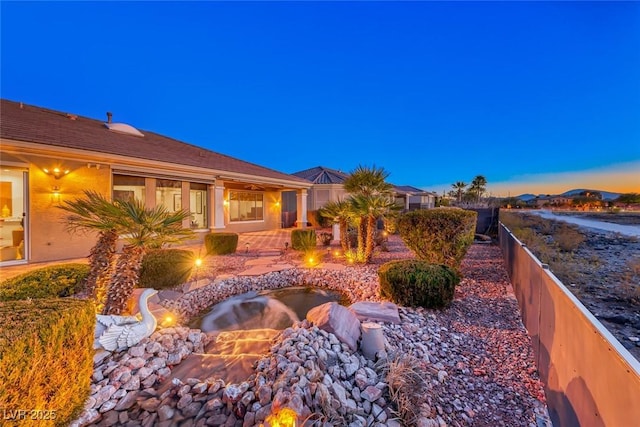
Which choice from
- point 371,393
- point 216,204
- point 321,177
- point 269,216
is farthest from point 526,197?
point 371,393

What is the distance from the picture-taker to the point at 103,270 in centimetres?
363

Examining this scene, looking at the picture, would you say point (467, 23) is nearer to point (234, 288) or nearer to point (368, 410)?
point (234, 288)

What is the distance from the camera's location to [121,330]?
9.48 ft

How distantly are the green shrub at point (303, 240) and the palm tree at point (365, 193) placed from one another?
5.48 feet

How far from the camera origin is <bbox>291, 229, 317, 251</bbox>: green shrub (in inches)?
354

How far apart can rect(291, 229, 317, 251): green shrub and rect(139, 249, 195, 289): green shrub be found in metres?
3.78

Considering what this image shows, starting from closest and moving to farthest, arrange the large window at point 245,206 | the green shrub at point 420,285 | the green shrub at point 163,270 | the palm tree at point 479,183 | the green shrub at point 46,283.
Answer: the green shrub at point 46,283 < the green shrub at point 420,285 < the green shrub at point 163,270 < the large window at point 245,206 < the palm tree at point 479,183

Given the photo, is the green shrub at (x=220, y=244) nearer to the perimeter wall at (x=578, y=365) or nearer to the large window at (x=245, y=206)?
the large window at (x=245, y=206)

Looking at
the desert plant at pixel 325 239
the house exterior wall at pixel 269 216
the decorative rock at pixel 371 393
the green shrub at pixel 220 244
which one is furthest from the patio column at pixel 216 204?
the decorative rock at pixel 371 393

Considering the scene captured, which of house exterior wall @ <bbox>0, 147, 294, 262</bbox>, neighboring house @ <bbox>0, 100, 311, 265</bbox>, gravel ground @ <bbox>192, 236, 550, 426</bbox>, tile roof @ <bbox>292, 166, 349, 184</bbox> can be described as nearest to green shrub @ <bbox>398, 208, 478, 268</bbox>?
gravel ground @ <bbox>192, 236, 550, 426</bbox>

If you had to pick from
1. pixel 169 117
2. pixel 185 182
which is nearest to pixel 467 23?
pixel 185 182

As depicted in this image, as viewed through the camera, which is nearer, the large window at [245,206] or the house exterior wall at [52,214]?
the house exterior wall at [52,214]

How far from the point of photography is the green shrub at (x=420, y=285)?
4.44m

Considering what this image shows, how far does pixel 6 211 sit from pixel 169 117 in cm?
3669
